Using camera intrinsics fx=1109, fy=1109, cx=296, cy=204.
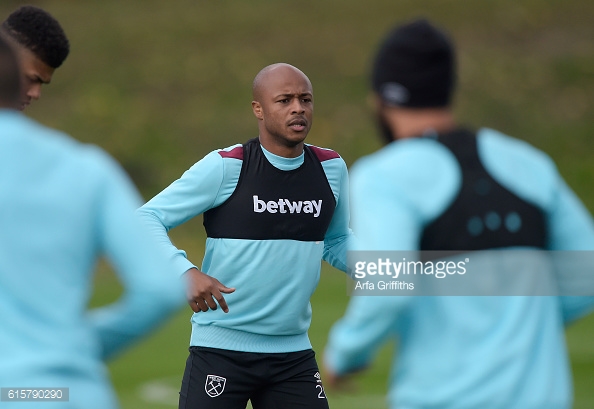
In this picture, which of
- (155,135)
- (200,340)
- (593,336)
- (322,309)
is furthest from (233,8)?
(200,340)

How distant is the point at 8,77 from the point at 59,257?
0.54 meters

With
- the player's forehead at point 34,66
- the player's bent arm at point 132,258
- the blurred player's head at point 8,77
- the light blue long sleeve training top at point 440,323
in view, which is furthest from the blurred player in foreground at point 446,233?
the player's forehead at point 34,66

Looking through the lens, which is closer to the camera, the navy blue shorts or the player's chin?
the navy blue shorts

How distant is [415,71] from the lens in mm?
3504

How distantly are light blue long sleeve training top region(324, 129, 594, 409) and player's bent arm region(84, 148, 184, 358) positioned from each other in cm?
59

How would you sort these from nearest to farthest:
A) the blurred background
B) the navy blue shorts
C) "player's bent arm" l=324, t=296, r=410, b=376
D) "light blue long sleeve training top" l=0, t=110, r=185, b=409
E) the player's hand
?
"light blue long sleeve training top" l=0, t=110, r=185, b=409
"player's bent arm" l=324, t=296, r=410, b=376
the player's hand
the navy blue shorts
the blurred background

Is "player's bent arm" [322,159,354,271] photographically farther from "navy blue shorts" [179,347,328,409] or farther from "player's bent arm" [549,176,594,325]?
"player's bent arm" [549,176,594,325]

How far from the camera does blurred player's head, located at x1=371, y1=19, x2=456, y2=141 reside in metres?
3.51

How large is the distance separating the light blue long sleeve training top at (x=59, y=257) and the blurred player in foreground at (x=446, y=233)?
0.64 m

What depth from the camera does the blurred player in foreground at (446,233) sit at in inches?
131

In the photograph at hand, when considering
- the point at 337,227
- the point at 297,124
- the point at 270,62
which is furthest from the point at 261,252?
the point at 270,62

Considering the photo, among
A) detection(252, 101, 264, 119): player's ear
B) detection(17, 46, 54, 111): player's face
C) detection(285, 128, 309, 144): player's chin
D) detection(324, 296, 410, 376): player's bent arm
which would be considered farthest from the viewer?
detection(252, 101, 264, 119): player's ear

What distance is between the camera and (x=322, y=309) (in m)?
16.2

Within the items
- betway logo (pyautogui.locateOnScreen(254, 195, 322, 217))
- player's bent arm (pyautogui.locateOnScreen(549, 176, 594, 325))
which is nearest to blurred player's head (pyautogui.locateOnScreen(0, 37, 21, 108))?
player's bent arm (pyautogui.locateOnScreen(549, 176, 594, 325))
